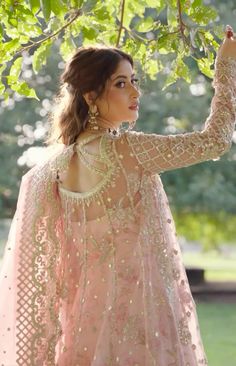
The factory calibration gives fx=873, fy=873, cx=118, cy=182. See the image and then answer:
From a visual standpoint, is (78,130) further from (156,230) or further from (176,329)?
(176,329)

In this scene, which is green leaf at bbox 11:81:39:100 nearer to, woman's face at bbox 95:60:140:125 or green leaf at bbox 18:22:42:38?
green leaf at bbox 18:22:42:38

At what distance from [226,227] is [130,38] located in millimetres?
8810

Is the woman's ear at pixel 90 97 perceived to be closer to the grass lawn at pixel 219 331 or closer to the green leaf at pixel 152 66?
the green leaf at pixel 152 66

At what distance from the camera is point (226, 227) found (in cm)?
1146

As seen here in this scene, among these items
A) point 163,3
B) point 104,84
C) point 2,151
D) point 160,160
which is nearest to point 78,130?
point 104,84

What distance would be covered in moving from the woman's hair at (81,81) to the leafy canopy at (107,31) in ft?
0.47

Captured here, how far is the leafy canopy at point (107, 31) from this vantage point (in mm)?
2387

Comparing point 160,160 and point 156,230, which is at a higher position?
point 160,160

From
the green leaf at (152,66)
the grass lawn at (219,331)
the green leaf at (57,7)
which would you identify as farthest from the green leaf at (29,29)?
the grass lawn at (219,331)

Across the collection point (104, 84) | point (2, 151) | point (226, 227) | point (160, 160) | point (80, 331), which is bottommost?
point (226, 227)

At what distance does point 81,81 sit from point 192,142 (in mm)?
353

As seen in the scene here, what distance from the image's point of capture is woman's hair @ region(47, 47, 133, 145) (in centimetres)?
220

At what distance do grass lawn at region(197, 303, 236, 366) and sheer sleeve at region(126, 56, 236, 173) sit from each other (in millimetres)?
4251

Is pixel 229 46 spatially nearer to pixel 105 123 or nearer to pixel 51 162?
pixel 105 123
